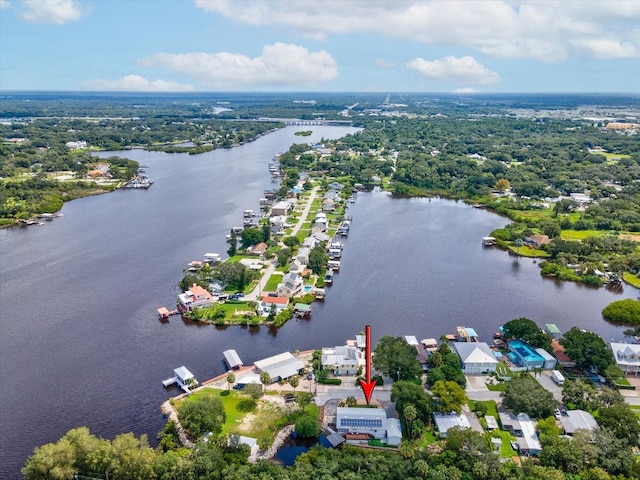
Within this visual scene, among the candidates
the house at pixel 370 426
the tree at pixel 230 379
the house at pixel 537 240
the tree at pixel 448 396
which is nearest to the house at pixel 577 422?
the tree at pixel 448 396

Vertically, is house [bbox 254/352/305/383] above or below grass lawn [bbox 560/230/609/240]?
below

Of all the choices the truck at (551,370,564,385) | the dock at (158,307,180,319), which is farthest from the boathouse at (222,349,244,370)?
the truck at (551,370,564,385)

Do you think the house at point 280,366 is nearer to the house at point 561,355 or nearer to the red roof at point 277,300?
the red roof at point 277,300

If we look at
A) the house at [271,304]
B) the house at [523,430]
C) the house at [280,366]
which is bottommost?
the house at [523,430]

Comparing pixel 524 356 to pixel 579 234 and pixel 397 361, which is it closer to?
pixel 397 361

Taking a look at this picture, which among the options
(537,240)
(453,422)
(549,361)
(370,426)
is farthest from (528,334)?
(537,240)

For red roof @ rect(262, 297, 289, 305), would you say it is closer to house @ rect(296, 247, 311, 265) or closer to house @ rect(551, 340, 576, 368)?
house @ rect(296, 247, 311, 265)
